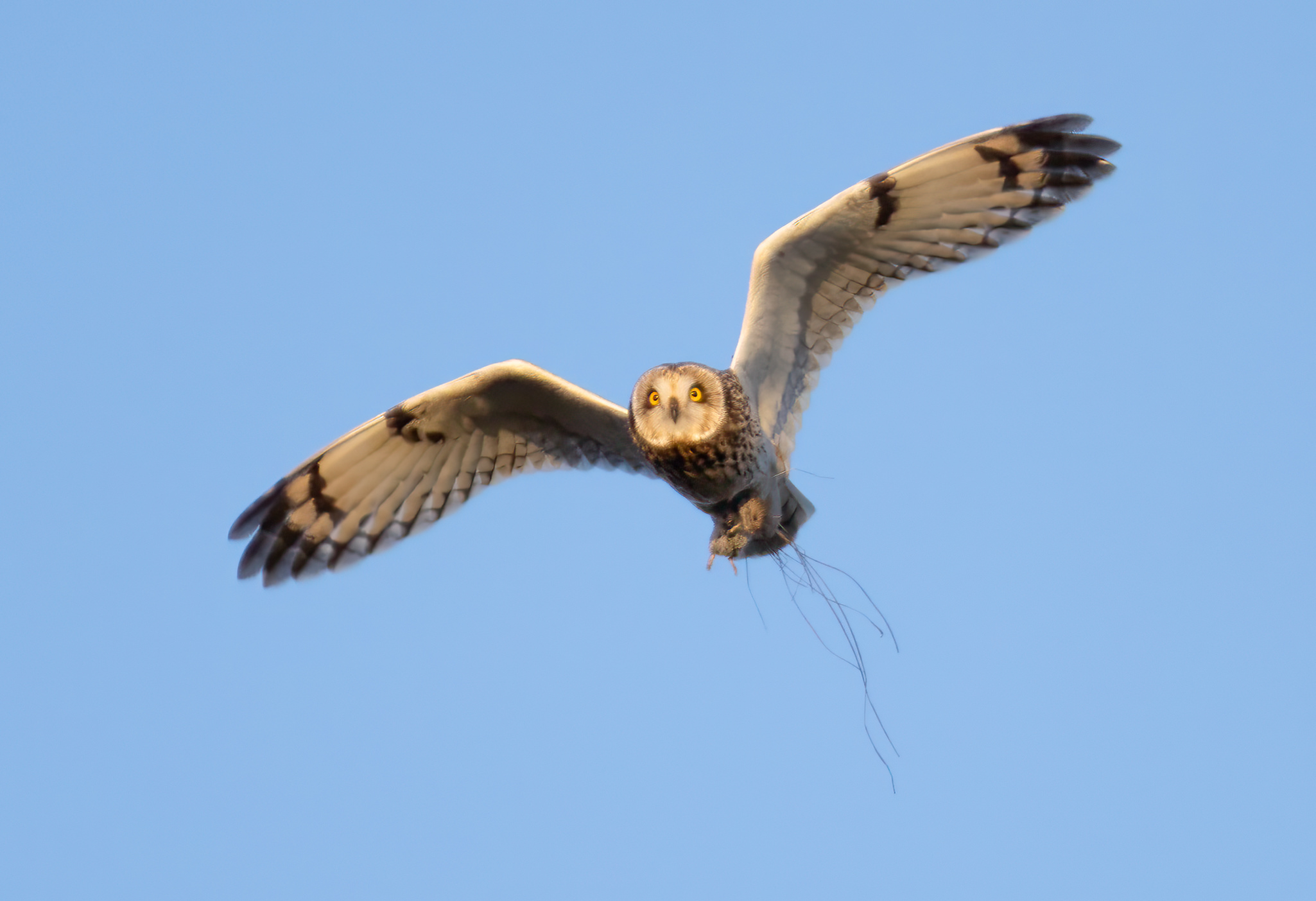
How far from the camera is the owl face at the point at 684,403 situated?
25.2ft

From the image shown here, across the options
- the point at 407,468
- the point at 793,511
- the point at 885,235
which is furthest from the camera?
the point at 407,468

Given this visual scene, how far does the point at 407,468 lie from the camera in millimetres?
9102

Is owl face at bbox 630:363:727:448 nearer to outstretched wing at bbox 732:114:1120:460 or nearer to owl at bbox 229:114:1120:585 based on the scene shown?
owl at bbox 229:114:1120:585

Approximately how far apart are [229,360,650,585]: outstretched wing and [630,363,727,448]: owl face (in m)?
0.98

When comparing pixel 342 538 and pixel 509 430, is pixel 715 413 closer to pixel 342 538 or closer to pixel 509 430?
pixel 509 430

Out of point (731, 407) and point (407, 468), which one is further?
point (407, 468)

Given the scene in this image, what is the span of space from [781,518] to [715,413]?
45.8 inches

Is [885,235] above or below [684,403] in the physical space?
above

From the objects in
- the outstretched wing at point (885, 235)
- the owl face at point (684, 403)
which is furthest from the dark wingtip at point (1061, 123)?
the owl face at point (684, 403)

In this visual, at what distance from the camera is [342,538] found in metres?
9.09

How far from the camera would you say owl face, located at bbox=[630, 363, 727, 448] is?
770 centimetres

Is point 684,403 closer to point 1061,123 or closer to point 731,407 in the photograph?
point 731,407

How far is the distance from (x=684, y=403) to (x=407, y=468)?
2184 mm

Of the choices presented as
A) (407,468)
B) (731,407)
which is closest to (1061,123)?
(731,407)
